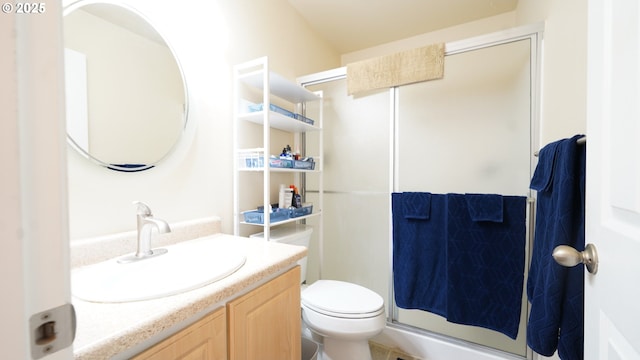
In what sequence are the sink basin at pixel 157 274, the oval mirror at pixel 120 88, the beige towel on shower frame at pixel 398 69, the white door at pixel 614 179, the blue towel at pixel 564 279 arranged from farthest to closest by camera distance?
the beige towel on shower frame at pixel 398 69
the oval mirror at pixel 120 88
the blue towel at pixel 564 279
the sink basin at pixel 157 274
the white door at pixel 614 179

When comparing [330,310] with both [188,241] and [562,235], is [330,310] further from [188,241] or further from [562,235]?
[562,235]

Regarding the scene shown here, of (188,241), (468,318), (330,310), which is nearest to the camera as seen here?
(188,241)

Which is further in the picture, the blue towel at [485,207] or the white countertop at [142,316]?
the blue towel at [485,207]

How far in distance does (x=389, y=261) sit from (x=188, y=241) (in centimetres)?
126

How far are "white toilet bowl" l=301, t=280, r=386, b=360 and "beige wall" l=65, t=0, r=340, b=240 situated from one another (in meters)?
0.62

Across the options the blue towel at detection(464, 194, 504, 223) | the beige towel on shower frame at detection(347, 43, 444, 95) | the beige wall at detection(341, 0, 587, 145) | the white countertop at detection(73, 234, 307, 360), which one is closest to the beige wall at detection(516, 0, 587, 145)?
the beige wall at detection(341, 0, 587, 145)

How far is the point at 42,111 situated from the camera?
0.88 feet

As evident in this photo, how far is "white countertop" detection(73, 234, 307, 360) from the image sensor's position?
46 centimetres

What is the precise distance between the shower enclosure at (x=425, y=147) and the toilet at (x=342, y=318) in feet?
1.50

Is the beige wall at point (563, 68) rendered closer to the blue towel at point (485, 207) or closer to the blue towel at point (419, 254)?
the blue towel at point (485, 207)

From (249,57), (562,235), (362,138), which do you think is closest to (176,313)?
(562,235)

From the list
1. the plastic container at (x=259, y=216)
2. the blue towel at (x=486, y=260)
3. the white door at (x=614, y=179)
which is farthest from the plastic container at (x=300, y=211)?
the white door at (x=614, y=179)

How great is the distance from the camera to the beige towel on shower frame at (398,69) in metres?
1.55

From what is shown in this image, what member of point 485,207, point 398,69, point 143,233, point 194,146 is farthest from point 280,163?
point 485,207
